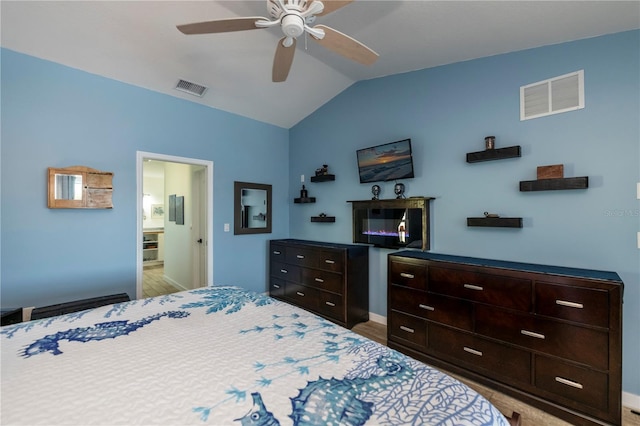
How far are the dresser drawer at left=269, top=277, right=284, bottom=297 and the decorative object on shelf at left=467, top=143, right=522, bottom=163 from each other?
9.78 feet

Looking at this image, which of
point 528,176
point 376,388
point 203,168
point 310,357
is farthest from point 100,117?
point 528,176

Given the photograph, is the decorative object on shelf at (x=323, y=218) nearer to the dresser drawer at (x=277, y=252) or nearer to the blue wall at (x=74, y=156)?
the dresser drawer at (x=277, y=252)

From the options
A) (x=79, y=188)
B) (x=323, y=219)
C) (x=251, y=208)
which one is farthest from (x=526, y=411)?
(x=79, y=188)

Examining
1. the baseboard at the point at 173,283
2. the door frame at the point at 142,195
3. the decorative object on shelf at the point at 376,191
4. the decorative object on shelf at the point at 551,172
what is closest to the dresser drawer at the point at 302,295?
the door frame at the point at 142,195

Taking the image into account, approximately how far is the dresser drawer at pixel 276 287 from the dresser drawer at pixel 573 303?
3.07 meters

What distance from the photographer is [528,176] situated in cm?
241

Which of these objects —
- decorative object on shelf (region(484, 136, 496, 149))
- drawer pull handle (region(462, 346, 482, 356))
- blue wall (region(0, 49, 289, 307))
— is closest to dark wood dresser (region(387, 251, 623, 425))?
drawer pull handle (region(462, 346, 482, 356))

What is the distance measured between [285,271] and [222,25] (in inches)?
123

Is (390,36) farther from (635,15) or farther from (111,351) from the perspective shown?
(111,351)

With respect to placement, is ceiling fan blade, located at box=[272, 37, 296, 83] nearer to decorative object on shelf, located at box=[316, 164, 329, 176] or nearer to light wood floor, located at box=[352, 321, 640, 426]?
decorative object on shelf, located at box=[316, 164, 329, 176]

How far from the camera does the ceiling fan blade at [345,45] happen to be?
1.70 m

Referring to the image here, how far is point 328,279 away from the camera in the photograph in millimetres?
3434

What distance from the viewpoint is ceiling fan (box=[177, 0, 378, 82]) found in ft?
4.99

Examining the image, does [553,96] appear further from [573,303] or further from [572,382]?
[572,382]
